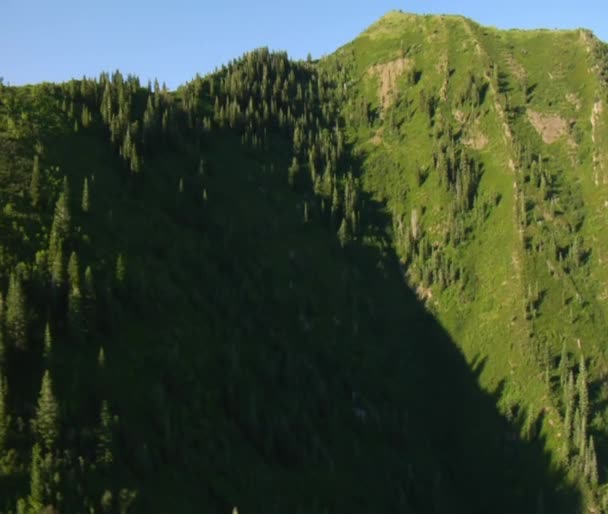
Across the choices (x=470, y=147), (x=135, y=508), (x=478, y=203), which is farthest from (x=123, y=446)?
(x=470, y=147)

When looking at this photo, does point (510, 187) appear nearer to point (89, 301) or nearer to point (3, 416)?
point (89, 301)

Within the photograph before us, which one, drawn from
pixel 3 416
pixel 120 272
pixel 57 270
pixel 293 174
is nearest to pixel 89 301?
pixel 57 270

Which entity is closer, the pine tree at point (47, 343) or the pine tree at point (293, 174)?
the pine tree at point (47, 343)

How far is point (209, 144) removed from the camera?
149750 mm

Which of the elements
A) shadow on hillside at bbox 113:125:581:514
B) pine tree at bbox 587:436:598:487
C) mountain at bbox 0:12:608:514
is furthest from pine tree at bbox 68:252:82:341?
pine tree at bbox 587:436:598:487

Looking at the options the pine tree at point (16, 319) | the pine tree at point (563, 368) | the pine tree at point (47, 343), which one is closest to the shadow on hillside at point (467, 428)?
the pine tree at point (563, 368)

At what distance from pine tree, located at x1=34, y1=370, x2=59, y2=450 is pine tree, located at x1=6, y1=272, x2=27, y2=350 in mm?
9452

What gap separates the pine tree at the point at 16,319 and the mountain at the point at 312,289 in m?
0.25

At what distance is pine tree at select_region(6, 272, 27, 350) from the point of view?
66.6 metres

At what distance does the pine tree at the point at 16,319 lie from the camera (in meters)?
66.6

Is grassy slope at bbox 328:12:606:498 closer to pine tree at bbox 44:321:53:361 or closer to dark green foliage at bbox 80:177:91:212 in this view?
dark green foliage at bbox 80:177:91:212

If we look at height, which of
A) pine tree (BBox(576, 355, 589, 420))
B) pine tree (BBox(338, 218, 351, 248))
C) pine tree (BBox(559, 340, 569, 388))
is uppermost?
pine tree (BBox(338, 218, 351, 248))

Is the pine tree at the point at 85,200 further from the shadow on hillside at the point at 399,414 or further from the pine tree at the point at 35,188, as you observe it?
the shadow on hillside at the point at 399,414

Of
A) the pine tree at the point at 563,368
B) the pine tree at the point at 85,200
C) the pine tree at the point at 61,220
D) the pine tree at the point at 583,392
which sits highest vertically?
the pine tree at the point at 85,200
